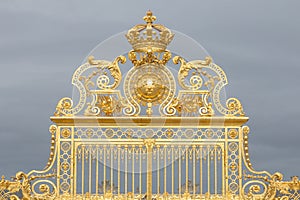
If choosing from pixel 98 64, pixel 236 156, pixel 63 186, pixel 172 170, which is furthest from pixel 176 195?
pixel 98 64

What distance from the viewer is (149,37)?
8.88 metres

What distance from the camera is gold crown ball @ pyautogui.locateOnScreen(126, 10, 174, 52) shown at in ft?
29.2

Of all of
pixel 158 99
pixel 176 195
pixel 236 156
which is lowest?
pixel 176 195

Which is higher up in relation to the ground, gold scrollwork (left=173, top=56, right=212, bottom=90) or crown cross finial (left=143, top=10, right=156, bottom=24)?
crown cross finial (left=143, top=10, right=156, bottom=24)

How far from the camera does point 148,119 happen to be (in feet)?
28.8

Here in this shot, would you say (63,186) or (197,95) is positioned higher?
(197,95)

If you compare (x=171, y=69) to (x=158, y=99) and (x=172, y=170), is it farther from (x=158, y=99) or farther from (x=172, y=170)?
(x=172, y=170)

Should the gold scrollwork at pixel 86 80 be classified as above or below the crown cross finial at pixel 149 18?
below

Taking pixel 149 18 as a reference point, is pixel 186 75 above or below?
below

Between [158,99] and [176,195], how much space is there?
4.57 feet

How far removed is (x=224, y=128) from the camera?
888 cm

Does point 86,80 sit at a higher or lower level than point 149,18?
lower

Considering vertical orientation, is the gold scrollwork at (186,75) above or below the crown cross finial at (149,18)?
below

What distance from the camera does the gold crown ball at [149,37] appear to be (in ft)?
29.2
